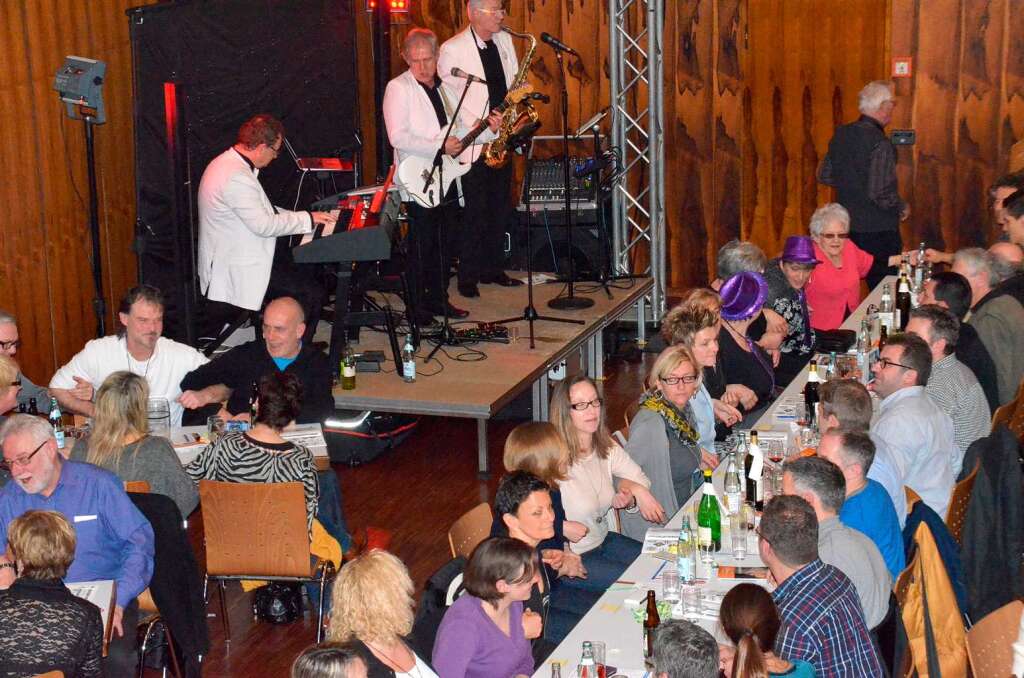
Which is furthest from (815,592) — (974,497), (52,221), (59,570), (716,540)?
(52,221)

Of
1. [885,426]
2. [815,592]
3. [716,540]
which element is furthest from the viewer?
[885,426]

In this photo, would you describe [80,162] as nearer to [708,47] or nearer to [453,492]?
[453,492]

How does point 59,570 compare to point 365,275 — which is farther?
point 365,275

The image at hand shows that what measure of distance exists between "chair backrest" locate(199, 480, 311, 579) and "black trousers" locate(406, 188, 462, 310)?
3.40 metres

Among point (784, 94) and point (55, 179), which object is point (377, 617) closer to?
point (55, 179)

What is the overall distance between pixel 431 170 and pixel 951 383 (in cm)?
356

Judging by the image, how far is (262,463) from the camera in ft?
16.9

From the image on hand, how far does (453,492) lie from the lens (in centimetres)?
718

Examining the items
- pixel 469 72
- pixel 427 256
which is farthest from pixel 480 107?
pixel 427 256

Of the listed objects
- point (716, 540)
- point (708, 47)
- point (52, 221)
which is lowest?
point (716, 540)

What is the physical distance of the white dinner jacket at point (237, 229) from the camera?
24.6 feet

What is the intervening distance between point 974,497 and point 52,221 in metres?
5.59

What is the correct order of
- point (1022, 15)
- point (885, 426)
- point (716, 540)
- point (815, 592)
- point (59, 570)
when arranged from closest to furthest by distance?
point (815, 592) < point (59, 570) < point (716, 540) < point (885, 426) < point (1022, 15)

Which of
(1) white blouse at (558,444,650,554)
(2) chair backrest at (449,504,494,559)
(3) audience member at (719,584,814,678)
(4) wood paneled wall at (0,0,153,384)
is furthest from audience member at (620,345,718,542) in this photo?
(4) wood paneled wall at (0,0,153,384)
